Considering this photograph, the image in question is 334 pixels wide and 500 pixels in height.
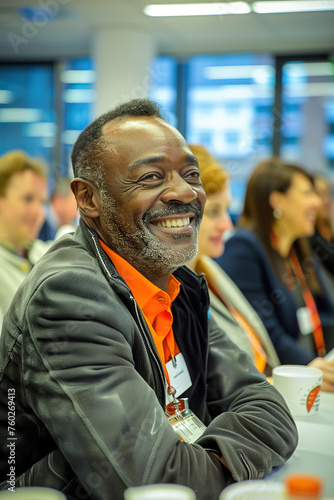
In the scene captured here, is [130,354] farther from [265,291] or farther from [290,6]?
[290,6]

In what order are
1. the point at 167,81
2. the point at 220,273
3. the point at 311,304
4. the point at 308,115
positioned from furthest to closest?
the point at 167,81, the point at 308,115, the point at 311,304, the point at 220,273

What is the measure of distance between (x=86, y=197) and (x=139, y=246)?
0.54 feet

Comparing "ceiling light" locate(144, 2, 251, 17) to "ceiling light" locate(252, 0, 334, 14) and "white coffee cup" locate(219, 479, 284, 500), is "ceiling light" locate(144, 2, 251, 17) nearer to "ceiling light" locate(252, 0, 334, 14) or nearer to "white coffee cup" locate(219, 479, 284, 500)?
"ceiling light" locate(252, 0, 334, 14)

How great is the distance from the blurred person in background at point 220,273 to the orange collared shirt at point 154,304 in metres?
0.61

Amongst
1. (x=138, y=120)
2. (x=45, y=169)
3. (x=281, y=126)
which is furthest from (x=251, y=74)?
(x=138, y=120)

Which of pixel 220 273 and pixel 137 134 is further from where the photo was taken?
pixel 220 273

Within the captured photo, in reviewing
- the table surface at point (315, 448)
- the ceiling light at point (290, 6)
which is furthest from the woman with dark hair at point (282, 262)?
the ceiling light at point (290, 6)

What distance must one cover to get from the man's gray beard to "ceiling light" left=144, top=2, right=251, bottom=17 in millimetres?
4621

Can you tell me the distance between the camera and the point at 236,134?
7062 mm

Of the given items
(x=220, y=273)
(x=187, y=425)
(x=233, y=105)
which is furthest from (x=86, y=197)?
(x=233, y=105)

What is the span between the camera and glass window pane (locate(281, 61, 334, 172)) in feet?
22.6

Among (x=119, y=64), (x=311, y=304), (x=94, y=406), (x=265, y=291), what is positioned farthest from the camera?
(x=119, y=64)

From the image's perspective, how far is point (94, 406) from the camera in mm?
869

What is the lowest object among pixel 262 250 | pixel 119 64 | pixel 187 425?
pixel 262 250
